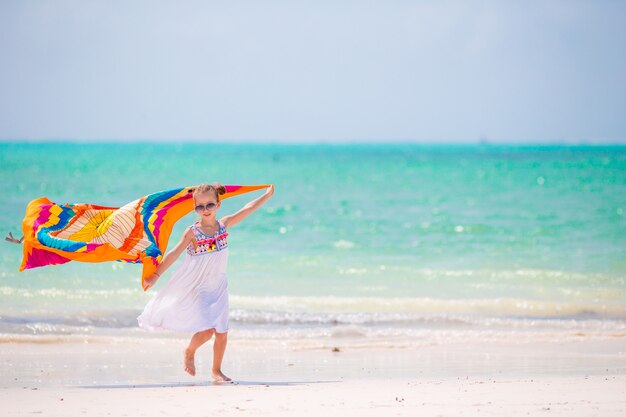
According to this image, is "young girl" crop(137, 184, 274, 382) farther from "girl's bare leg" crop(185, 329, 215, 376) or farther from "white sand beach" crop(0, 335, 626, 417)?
"white sand beach" crop(0, 335, 626, 417)

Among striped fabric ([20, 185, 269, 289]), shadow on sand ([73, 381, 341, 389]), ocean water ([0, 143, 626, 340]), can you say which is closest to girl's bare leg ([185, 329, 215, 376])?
shadow on sand ([73, 381, 341, 389])

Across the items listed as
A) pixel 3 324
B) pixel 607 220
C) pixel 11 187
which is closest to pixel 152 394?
pixel 3 324

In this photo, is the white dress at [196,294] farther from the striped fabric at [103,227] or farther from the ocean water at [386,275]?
the ocean water at [386,275]

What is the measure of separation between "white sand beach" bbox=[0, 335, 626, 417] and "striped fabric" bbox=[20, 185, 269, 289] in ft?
3.33

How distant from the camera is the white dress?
281 inches

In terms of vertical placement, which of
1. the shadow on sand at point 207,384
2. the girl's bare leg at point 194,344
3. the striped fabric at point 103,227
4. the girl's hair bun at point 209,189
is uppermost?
the girl's hair bun at point 209,189

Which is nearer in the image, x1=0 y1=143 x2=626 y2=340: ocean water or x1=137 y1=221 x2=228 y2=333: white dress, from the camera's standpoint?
x1=137 y1=221 x2=228 y2=333: white dress

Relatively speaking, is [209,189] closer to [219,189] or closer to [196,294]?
[219,189]

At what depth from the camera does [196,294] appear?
283 inches

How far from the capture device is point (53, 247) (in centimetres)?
721

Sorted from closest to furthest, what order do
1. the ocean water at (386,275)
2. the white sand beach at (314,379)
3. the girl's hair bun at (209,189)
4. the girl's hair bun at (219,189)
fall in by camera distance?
1. the white sand beach at (314,379)
2. the girl's hair bun at (209,189)
3. the girl's hair bun at (219,189)
4. the ocean water at (386,275)

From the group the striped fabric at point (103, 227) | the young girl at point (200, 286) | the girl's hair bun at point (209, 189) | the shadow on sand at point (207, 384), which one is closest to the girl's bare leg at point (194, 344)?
the young girl at point (200, 286)

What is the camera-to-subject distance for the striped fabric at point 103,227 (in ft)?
23.7

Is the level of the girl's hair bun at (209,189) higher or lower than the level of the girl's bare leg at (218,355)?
higher
